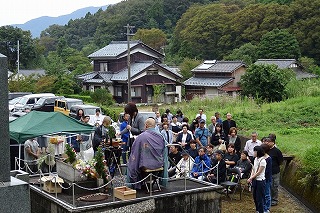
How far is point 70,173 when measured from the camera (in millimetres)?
9867

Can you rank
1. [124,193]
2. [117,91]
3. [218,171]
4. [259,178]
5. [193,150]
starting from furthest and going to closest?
[117,91]
[193,150]
[218,171]
[259,178]
[124,193]

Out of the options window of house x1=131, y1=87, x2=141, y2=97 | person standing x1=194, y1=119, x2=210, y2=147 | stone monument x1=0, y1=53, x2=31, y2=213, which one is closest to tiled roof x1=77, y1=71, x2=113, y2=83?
window of house x1=131, y1=87, x2=141, y2=97

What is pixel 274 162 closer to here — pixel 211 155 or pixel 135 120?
pixel 211 155

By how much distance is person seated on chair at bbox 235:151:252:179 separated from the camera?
1176 cm

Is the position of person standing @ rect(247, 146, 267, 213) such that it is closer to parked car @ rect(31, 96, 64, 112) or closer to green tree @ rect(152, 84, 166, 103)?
parked car @ rect(31, 96, 64, 112)

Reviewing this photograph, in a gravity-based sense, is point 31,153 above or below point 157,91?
below

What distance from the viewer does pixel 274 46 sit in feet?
166

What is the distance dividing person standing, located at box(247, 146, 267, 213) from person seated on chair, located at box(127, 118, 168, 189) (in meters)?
2.05

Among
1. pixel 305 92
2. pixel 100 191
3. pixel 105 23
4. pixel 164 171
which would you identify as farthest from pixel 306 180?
pixel 105 23

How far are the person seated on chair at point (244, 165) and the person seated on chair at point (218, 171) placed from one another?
20.3 inches

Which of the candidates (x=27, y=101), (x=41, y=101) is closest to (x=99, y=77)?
(x=27, y=101)

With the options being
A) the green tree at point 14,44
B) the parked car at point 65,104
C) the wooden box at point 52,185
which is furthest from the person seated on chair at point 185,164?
the green tree at point 14,44

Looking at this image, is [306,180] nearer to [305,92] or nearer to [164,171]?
[164,171]

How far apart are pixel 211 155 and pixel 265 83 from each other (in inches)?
766
